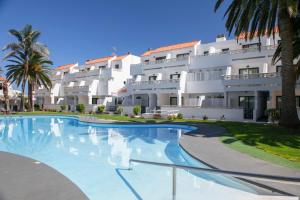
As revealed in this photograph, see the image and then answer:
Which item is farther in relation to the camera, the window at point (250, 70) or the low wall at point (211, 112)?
the window at point (250, 70)

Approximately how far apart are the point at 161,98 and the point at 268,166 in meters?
29.6

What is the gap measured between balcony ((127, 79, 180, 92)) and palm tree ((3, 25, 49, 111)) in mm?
17879

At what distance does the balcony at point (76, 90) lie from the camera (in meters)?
48.5

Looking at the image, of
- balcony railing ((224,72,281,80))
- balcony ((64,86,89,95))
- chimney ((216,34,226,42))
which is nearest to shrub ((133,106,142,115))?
balcony railing ((224,72,281,80))

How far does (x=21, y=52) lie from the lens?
42.9m

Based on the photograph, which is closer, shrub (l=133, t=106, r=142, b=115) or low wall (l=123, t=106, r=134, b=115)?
shrub (l=133, t=106, r=142, b=115)

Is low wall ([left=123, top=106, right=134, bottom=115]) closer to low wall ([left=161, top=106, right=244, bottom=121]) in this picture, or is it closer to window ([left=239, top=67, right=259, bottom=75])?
low wall ([left=161, top=106, right=244, bottom=121])

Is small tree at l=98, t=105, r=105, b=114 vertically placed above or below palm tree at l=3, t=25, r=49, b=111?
below

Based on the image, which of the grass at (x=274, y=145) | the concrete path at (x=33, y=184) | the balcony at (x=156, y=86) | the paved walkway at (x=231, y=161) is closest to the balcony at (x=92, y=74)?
the balcony at (x=156, y=86)

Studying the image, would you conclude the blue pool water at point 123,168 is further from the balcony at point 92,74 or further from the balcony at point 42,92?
the balcony at point 42,92

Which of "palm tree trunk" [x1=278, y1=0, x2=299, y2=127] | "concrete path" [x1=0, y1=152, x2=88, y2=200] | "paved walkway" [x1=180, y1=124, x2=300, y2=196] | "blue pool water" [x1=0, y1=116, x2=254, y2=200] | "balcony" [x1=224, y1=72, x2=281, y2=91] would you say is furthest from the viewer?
"balcony" [x1=224, y1=72, x2=281, y2=91]

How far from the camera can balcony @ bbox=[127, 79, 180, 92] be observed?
3488 centimetres

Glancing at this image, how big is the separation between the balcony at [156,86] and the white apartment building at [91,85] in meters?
7.01

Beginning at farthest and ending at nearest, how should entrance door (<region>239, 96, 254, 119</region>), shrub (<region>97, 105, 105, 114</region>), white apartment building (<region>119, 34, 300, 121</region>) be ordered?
shrub (<region>97, 105, 105, 114</region>) < entrance door (<region>239, 96, 254, 119</region>) < white apartment building (<region>119, 34, 300, 121</region>)
